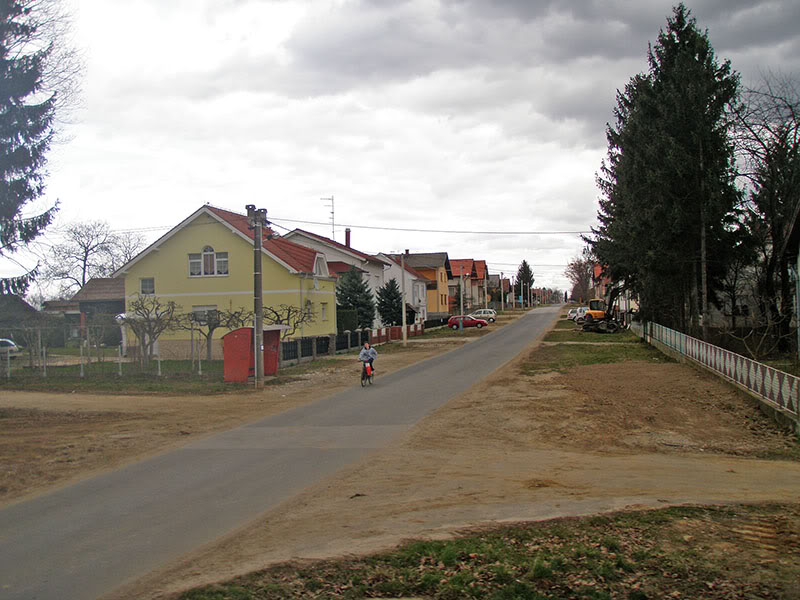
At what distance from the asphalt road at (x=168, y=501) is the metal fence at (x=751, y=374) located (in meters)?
7.36

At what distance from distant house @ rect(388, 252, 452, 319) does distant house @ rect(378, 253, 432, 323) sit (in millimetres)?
4862

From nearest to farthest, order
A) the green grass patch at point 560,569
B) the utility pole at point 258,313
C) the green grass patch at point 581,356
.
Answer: the green grass patch at point 560,569 < the utility pole at point 258,313 < the green grass patch at point 581,356

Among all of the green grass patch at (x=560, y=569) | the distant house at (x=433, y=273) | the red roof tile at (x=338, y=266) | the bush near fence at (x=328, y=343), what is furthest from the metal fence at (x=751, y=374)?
the distant house at (x=433, y=273)

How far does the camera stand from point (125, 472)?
10.2m

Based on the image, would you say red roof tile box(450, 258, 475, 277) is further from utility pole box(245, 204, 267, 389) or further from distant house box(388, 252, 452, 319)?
utility pole box(245, 204, 267, 389)

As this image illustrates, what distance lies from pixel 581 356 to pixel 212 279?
19635mm

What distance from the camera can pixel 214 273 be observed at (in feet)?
122

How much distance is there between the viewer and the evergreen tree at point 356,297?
49.3m

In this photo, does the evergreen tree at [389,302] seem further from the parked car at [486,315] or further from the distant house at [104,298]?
the distant house at [104,298]

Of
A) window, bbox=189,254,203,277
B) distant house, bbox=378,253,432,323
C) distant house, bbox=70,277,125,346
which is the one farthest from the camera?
distant house, bbox=378,253,432,323

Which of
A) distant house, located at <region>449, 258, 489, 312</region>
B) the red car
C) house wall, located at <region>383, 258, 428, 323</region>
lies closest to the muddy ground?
the red car

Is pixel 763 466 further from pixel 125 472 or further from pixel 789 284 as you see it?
pixel 789 284

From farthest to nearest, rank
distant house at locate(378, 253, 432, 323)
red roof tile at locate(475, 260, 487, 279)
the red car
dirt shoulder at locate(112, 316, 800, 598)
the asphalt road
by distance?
red roof tile at locate(475, 260, 487, 279)
distant house at locate(378, 253, 432, 323)
the red car
dirt shoulder at locate(112, 316, 800, 598)
the asphalt road

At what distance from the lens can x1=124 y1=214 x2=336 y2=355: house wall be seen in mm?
36250
